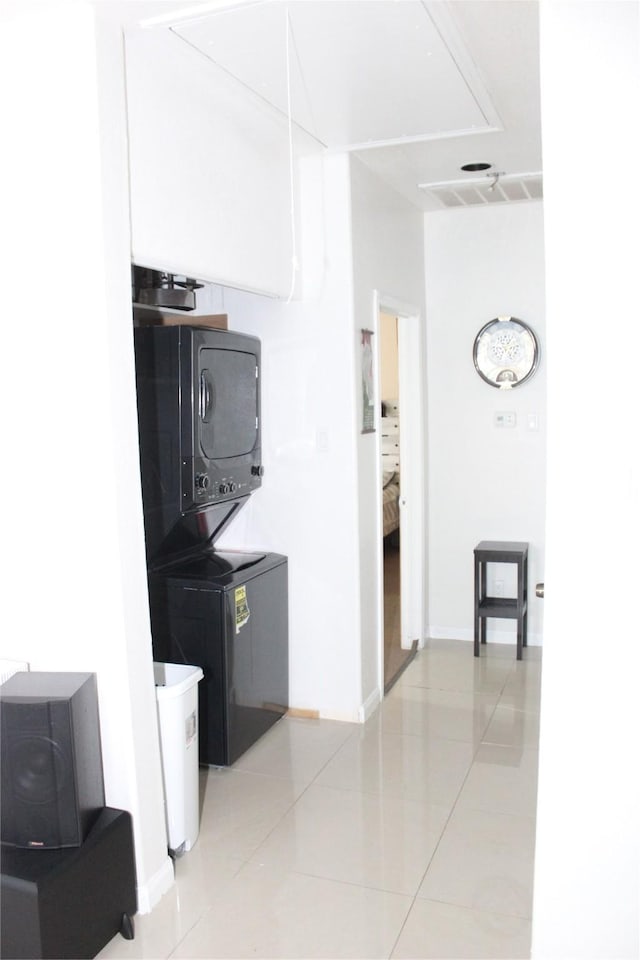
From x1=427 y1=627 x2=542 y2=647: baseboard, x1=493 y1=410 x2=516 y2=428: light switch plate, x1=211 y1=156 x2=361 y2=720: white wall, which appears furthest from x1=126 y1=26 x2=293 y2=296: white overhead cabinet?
x1=427 y1=627 x2=542 y2=647: baseboard

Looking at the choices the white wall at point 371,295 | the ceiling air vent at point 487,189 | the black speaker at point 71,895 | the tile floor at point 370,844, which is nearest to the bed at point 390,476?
the ceiling air vent at point 487,189

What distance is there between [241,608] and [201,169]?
1804 mm

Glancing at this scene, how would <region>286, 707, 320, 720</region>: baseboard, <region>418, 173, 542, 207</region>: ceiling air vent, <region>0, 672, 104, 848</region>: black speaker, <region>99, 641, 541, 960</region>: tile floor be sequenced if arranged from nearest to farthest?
1. <region>0, 672, 104, 848</region>: black speaker
2. <region>99, 641, 541, 960</region>: tile floor
3. <region>286, 707, 320, 720</region>: baseboard
4. <region>418, 173, 542, 207</region>: ceiling air vent

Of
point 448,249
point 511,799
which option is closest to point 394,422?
point 448,249

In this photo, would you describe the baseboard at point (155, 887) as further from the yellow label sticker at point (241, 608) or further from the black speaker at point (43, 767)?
the yellow label sticker at point (241, 608)

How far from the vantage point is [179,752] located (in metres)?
2.87

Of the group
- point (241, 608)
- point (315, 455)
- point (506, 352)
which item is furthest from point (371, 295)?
point (241, 608)

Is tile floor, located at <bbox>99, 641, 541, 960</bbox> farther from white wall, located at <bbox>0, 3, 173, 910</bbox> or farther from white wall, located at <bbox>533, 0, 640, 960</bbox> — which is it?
white wall, located at <bbox>533, 0, 640, 960</bbox>

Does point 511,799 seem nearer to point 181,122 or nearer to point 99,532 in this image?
point 99,532

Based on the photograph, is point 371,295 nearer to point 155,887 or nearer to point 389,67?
point 389,67

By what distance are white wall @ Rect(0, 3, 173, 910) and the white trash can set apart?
16 cm

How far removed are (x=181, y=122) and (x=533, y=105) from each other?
4.67 feet

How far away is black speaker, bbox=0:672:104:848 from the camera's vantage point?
2348 millimetres

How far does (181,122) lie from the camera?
2.87m
